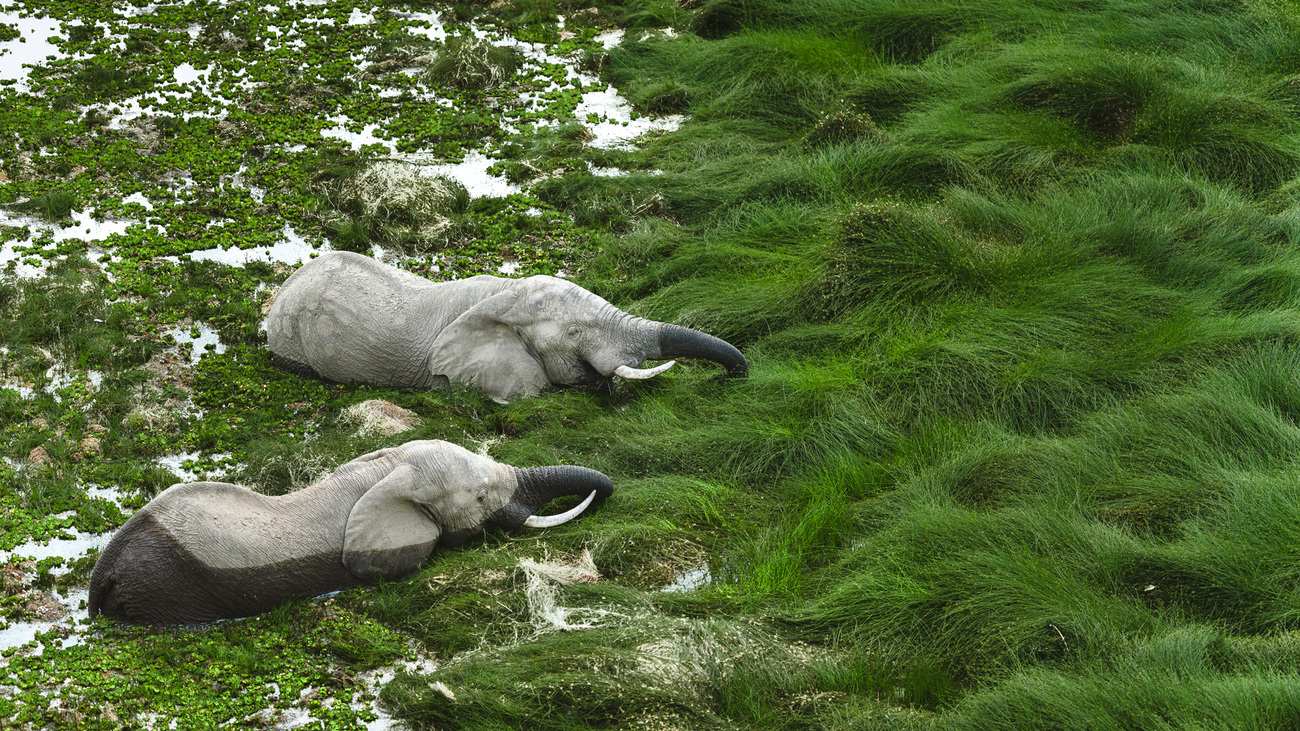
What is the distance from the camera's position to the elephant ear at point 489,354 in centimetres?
663

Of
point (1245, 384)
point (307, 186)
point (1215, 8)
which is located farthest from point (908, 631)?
point (1215, 8)

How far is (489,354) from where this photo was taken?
6.66m

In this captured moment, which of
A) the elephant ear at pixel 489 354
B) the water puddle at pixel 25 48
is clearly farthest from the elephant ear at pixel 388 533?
the water puddle at pixel 25 48

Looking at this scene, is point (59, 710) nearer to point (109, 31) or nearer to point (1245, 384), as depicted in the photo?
point (1245, 384)

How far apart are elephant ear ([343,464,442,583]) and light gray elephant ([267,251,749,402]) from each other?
146 cm

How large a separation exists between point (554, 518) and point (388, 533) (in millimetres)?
766

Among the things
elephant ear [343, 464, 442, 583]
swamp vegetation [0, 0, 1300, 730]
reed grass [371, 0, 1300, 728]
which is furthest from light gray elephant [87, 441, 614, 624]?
reed grass [371, 0, 1300, 728]

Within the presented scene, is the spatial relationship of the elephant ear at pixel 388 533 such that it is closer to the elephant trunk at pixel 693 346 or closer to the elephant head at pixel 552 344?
the elephant head at pixel 552 344

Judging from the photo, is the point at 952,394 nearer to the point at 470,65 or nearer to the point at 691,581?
the point at 691,581

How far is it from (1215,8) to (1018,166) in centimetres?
315

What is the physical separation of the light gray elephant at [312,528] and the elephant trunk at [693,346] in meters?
1.21

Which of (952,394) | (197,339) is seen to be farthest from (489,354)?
(952,394)

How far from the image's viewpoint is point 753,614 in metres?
4.83

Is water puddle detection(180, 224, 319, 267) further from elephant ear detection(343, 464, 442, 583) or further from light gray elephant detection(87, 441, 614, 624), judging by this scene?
elephant ear detection(343, 464, 442, 583)
